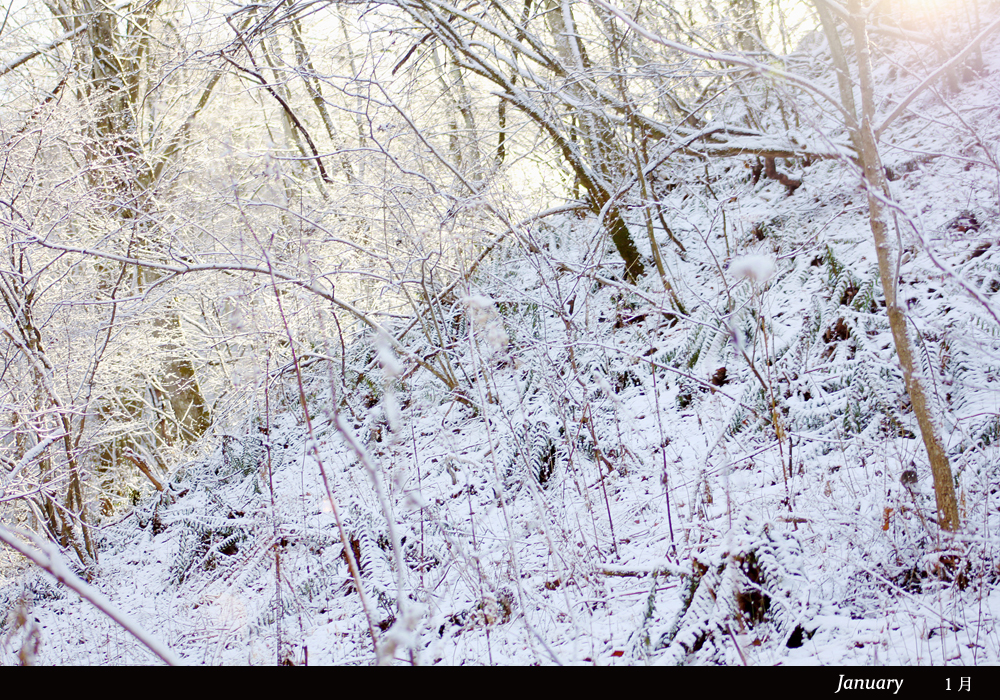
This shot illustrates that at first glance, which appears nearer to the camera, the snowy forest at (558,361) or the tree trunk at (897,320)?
the tree trunk at (897,320)

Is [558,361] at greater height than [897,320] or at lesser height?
lesser

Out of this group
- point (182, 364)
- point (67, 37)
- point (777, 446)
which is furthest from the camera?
point (182, 364)

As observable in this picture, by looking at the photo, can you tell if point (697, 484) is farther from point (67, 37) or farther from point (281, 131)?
point (281, 131)

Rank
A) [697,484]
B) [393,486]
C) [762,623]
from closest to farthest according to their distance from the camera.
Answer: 1. [762,623]
2. [697,484]
3. [393,486]

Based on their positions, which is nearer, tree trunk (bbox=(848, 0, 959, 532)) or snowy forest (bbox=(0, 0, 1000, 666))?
tree trunk (bbox=(848, 0, 959, 532))

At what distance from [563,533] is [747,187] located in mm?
4137

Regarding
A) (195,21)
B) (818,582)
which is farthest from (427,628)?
(195,21)

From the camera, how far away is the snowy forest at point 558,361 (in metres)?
2.01

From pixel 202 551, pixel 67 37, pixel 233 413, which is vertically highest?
pixel 67 37

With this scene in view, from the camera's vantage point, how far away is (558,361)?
424 centimetres

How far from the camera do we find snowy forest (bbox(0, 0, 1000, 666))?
2008 mm

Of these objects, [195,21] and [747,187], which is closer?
[195,21]

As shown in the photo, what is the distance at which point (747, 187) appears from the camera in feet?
16.8

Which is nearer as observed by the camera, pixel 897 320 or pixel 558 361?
pixel 897 320
